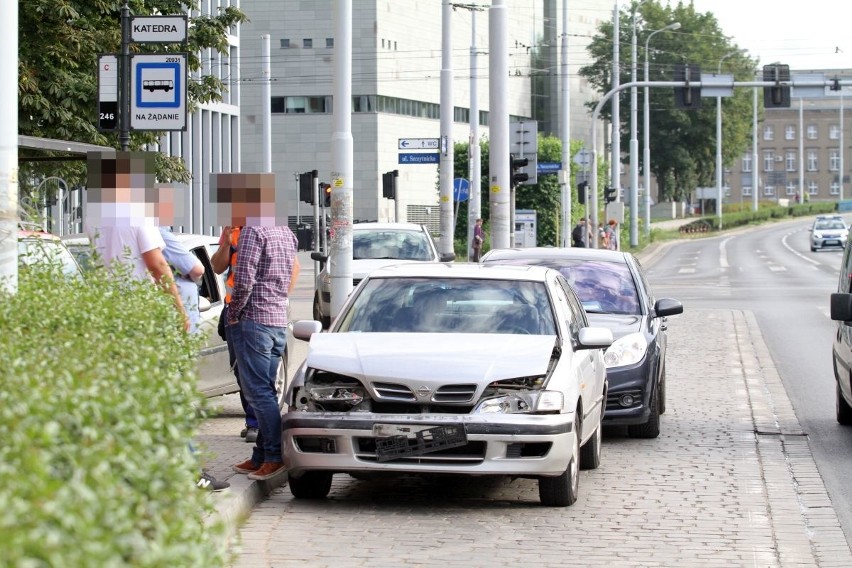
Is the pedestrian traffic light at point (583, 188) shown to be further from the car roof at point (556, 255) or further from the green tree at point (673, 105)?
the green tree at point (673, 105)

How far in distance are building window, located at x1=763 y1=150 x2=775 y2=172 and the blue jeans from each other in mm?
168370

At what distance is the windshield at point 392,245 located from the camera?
23969 millimetres

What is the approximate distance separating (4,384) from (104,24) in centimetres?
1676

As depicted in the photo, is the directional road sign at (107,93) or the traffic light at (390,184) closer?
the directional road sign at (107,93)

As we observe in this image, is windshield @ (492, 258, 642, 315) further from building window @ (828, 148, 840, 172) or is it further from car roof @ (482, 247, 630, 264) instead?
building window @ (828, 148, 840, 172)

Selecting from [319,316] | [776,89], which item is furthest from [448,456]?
[776,89]

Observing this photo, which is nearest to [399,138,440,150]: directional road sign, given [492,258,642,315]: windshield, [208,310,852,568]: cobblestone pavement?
[492,258,642,315]: windshield

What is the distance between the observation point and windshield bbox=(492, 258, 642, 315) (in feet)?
41.2

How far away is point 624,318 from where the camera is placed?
12195 millimetres

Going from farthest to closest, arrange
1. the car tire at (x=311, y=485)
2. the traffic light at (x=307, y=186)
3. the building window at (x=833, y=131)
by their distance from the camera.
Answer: the building window at (x=833, y=131)
the traffic light at (x=307, y=186)
the car tire at (x=311, y=485)

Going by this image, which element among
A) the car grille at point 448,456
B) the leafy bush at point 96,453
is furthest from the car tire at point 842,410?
the leafy bush at point 96,453

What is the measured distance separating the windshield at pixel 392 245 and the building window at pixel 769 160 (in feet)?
502

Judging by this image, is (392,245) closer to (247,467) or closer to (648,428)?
(648,428)

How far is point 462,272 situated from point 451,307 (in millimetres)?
399
